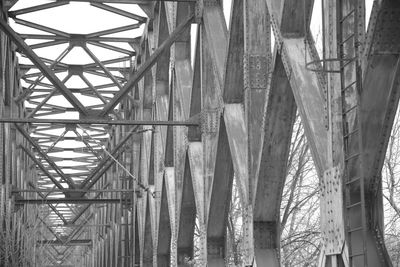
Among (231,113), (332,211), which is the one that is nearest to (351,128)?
(332,211)

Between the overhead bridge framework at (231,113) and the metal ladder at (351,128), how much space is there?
0.05ft

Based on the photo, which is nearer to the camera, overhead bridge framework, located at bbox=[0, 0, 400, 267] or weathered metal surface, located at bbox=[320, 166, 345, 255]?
overhead bridge framework, located at bbox=[0, 0, 400, 267]

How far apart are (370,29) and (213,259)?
8.75 metres

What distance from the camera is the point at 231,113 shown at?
615 inches

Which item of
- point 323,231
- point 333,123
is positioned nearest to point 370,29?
point 333,123

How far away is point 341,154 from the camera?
1008cm

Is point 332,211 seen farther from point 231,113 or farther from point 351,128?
point 231,113

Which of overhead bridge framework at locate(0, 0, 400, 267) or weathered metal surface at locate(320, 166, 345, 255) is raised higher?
overhead bridge framework at locate(0, 0, 400, 267)

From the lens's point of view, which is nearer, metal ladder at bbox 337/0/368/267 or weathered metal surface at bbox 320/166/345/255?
metal ladder at bbox 337/0/368/267

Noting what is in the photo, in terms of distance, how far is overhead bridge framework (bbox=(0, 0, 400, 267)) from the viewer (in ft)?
32.2

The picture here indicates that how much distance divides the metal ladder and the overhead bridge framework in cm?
2

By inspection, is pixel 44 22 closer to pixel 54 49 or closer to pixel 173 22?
pixel 54 49

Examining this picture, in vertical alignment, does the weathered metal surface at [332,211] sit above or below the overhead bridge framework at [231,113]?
below

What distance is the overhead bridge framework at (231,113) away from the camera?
981 centimetres
